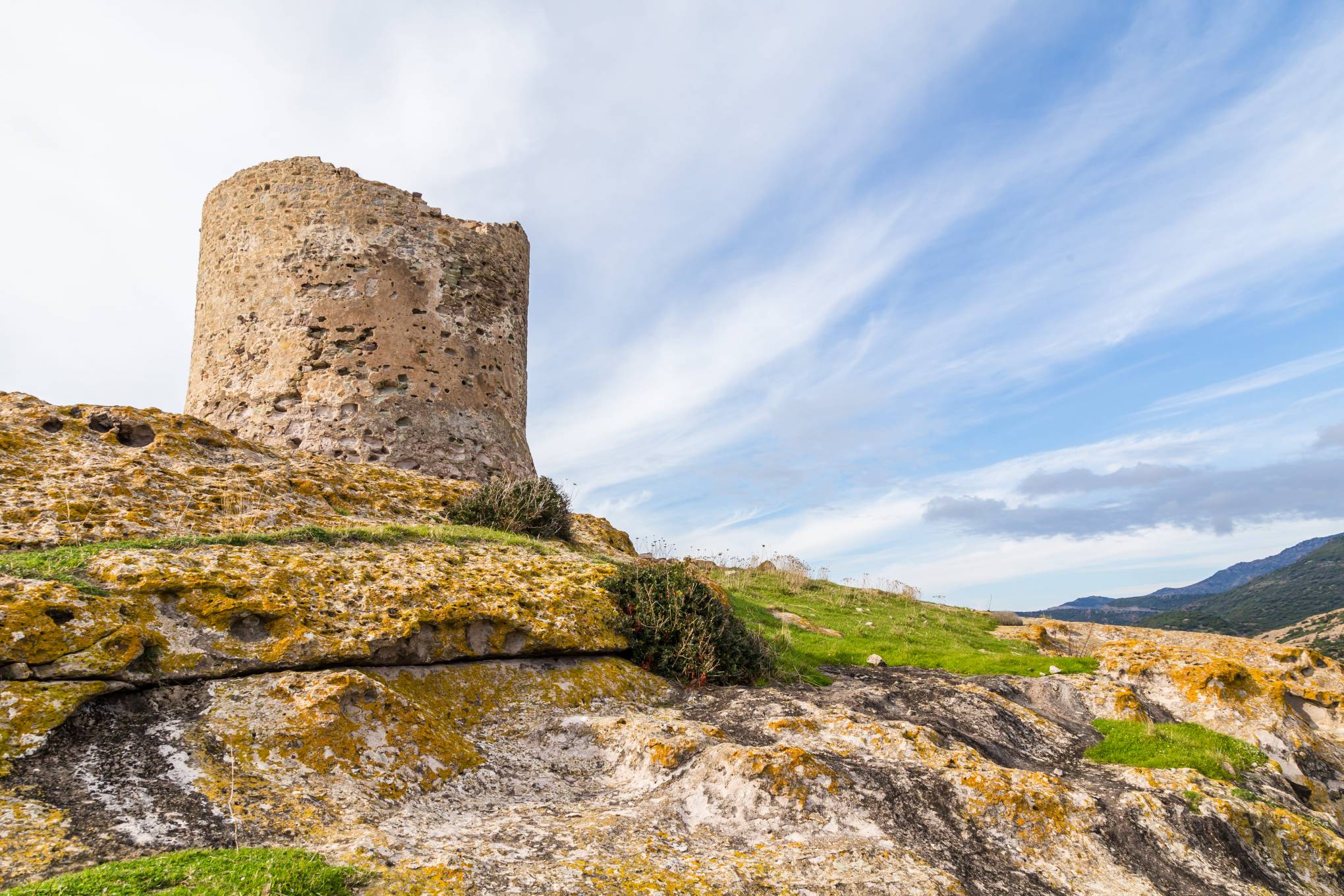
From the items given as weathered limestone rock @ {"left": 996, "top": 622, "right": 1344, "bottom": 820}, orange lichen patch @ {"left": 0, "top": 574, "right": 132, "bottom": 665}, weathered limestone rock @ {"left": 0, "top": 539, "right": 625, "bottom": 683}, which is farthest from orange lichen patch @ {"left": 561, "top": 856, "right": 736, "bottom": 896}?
weathered limestone rock @ {"left": 996, "top": 622, "right": 1344, "bottom": 820}

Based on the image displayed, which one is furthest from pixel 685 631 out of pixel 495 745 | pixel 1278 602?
pixel 1278 602

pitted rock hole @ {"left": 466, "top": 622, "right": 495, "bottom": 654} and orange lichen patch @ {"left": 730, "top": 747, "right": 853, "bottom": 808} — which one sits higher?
pitted rock hole @ {"left": 466, "top": 622, "right": 495, "bottom": 654}

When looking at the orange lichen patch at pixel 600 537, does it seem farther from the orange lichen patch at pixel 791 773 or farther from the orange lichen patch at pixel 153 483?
the orange lichen patch at pixel 791 773

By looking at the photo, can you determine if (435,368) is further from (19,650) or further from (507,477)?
(19,650)

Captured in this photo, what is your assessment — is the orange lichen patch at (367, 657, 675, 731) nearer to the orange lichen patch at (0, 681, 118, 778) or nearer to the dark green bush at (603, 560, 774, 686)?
the dark green bush at (603, 560, 774, 686)

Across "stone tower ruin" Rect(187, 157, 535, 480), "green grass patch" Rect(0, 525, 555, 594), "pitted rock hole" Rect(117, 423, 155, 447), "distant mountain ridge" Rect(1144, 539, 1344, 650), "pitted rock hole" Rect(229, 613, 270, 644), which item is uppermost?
"stone tower ruin" Rect(187, 157, 535, 480)

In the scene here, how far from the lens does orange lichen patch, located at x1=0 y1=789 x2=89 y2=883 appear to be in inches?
135

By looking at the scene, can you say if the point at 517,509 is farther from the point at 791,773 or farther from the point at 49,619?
the point at 791,773

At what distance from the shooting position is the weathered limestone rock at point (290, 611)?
17.0 ft

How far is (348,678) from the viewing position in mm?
5703

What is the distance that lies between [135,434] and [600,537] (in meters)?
7.63

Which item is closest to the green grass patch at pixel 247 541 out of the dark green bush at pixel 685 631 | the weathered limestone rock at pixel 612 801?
the weathered limestone rock at pixel 612 801

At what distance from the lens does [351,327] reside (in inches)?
568

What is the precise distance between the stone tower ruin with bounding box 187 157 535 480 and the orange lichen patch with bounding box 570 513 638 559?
1.85 meters
